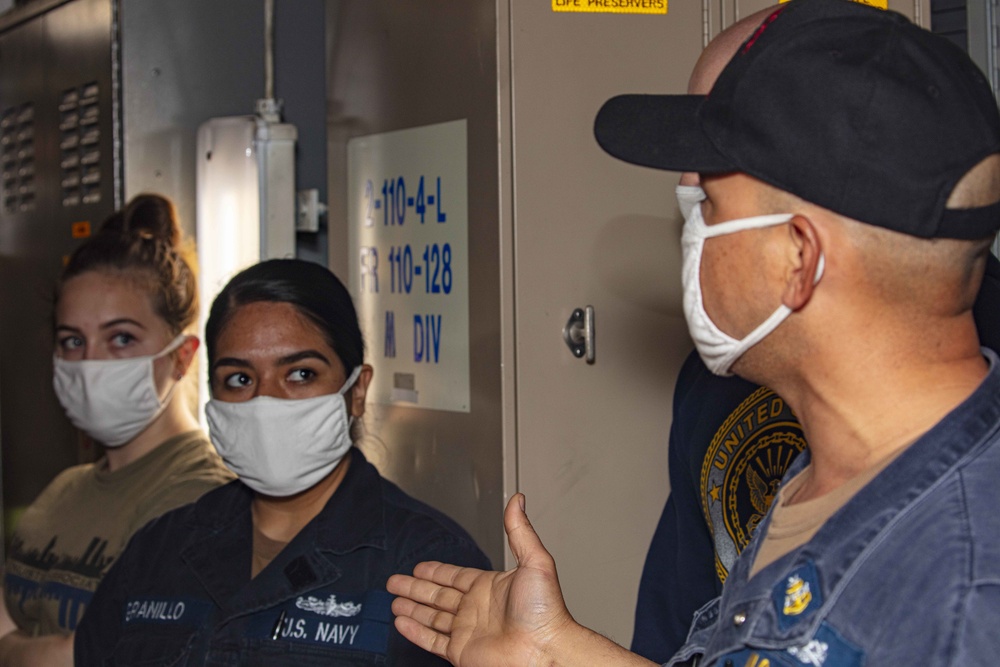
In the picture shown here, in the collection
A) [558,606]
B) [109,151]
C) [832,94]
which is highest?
[109,151]

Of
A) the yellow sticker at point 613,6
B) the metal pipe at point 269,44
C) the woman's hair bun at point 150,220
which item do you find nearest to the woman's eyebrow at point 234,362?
the woman's hair bun at point 150,220

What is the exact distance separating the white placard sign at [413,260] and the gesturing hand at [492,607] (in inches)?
31.5

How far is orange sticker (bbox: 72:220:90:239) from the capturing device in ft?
10.3

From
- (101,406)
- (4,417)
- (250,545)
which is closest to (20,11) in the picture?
(4,417)

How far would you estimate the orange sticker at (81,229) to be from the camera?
3.13 metres

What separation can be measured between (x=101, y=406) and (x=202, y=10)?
1.12m

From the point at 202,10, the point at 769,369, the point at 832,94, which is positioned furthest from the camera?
the point at 202,10

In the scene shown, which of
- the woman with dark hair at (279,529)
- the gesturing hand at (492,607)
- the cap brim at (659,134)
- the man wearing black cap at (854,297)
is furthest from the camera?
the woman with dark hair at (279,529)

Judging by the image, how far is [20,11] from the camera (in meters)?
3.43

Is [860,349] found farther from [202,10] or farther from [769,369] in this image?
[202,10]

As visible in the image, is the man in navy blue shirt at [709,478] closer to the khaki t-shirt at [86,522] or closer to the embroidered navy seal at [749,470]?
the embroidered navy seal at [749,470]

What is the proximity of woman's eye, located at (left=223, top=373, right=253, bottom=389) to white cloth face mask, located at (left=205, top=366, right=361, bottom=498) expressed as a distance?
42mm

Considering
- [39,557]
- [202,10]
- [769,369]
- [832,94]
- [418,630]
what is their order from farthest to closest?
[202,10] → [39,557] → [418,630] → [769,369] → [832,94]

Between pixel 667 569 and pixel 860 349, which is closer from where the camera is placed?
pixel 860 349
